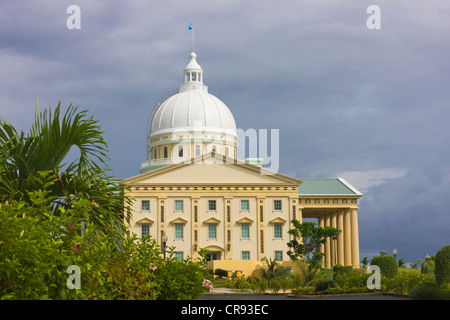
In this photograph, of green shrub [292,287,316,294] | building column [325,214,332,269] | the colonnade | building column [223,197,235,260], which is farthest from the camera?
building column [325,214,332,269]

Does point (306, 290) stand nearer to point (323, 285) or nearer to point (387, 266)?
point (323, 285)

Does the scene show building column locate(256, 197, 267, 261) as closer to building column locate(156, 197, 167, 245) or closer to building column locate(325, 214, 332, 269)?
building column locate(156, 197, 167, 245)

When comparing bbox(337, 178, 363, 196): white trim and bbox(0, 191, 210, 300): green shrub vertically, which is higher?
bbox(337, 178, 363, 196): white trim

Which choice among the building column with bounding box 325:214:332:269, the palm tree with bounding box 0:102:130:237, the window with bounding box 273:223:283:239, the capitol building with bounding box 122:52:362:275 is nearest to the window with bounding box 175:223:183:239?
the capitol building with bounding box 122:52:362:275

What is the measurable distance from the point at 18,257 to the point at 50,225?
3.60 feet

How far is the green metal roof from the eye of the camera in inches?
2908

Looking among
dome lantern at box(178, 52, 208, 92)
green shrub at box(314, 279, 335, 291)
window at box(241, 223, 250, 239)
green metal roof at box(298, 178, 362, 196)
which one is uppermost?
dome lantern at box(178, 52, 208, 92)

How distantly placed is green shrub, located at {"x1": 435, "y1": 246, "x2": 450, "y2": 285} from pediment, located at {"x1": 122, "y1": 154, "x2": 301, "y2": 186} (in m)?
42.1

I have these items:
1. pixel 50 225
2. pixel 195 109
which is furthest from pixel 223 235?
pixel 50 225

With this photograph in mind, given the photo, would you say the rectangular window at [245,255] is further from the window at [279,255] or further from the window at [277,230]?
the window at [277,230]
